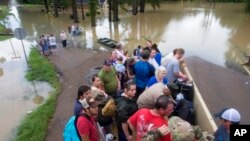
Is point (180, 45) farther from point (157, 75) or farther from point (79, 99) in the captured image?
point (79, 99)

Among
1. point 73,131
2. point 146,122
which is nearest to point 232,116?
point 146,122

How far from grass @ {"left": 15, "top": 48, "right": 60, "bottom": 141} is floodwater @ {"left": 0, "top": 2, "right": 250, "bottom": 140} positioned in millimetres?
441

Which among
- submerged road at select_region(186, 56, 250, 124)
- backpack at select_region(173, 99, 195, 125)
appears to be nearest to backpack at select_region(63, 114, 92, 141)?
backpack at select_region(173, 99, 195, 125)

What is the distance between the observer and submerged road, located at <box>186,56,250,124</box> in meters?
9.32

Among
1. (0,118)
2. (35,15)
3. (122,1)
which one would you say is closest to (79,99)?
(0,118)

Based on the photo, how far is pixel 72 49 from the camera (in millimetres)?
19172

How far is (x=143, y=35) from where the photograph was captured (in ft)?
80.0

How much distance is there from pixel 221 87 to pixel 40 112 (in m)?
6.75

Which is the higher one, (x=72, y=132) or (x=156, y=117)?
(x=156, y=117)

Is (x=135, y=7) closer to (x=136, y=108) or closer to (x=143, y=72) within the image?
(x=143, y=72)

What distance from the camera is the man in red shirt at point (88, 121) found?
4543mm

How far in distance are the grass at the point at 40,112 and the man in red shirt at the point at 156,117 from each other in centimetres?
468

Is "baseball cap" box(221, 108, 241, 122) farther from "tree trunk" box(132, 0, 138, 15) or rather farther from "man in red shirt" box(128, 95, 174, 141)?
"tree trunk" box(132, 0, 138, 15)

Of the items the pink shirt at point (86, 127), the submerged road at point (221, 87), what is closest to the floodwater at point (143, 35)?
the submerged road at point (221, 87)
